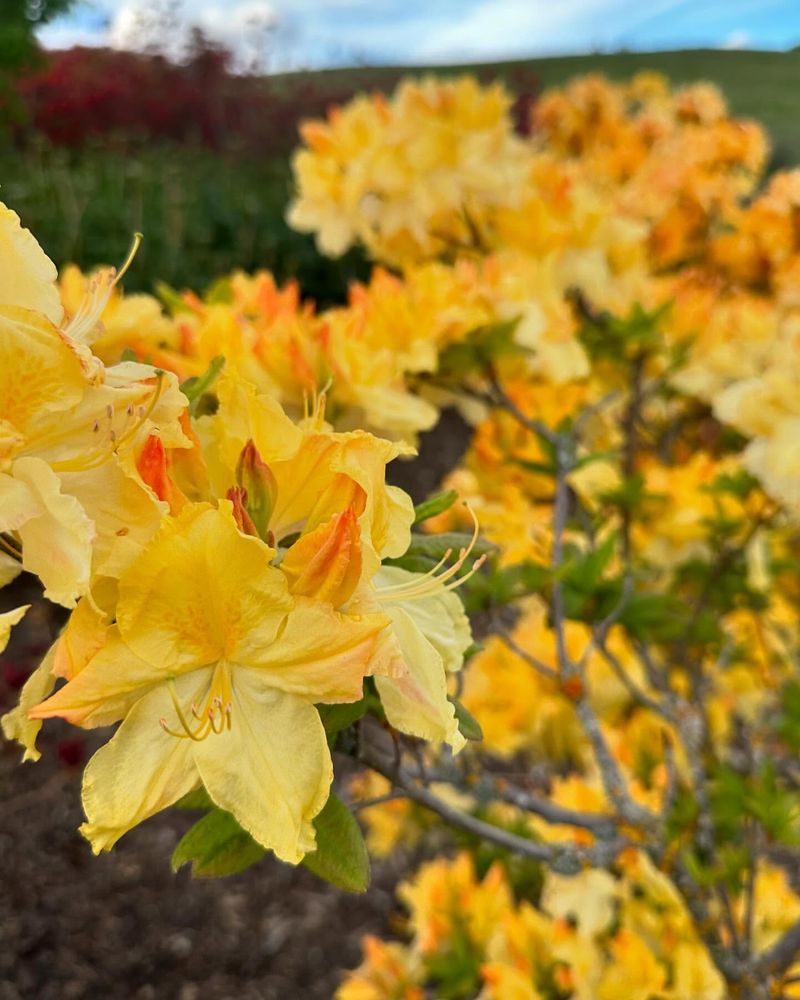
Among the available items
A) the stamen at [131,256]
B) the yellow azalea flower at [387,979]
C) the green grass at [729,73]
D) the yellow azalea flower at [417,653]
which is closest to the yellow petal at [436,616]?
the yellow azalea flower at [417,653]

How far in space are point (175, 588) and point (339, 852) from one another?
0.50 feet

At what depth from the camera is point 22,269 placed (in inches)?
15.3

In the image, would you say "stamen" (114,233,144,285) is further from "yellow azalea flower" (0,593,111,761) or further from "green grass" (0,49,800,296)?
"green grass" (0,49,800,296)

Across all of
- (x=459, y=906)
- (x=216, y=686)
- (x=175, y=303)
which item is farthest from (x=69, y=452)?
(x=459, y=906)

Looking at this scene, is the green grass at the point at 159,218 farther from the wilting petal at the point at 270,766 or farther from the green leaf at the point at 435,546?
the wilting petal at the point at 270,766

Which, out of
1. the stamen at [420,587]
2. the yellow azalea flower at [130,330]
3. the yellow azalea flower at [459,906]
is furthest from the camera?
the yellow azalea flower at [459,906]

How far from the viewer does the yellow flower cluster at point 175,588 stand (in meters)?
0.38

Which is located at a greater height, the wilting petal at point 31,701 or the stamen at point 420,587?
the stamen at point 420,587

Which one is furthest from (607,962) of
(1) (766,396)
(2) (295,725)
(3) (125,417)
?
(3) (125,417)

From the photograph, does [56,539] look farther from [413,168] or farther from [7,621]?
[413,168]

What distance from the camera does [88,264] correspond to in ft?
14.5

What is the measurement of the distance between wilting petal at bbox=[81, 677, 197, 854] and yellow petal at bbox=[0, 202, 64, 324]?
0.18m

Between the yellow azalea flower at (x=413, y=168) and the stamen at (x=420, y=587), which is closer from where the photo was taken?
the stamen at (x=420, y=587)

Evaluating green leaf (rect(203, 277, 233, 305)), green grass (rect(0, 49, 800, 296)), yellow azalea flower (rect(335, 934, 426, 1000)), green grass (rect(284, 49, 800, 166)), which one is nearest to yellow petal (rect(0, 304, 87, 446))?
green leaf (rect(203, 277, 233, 305))
